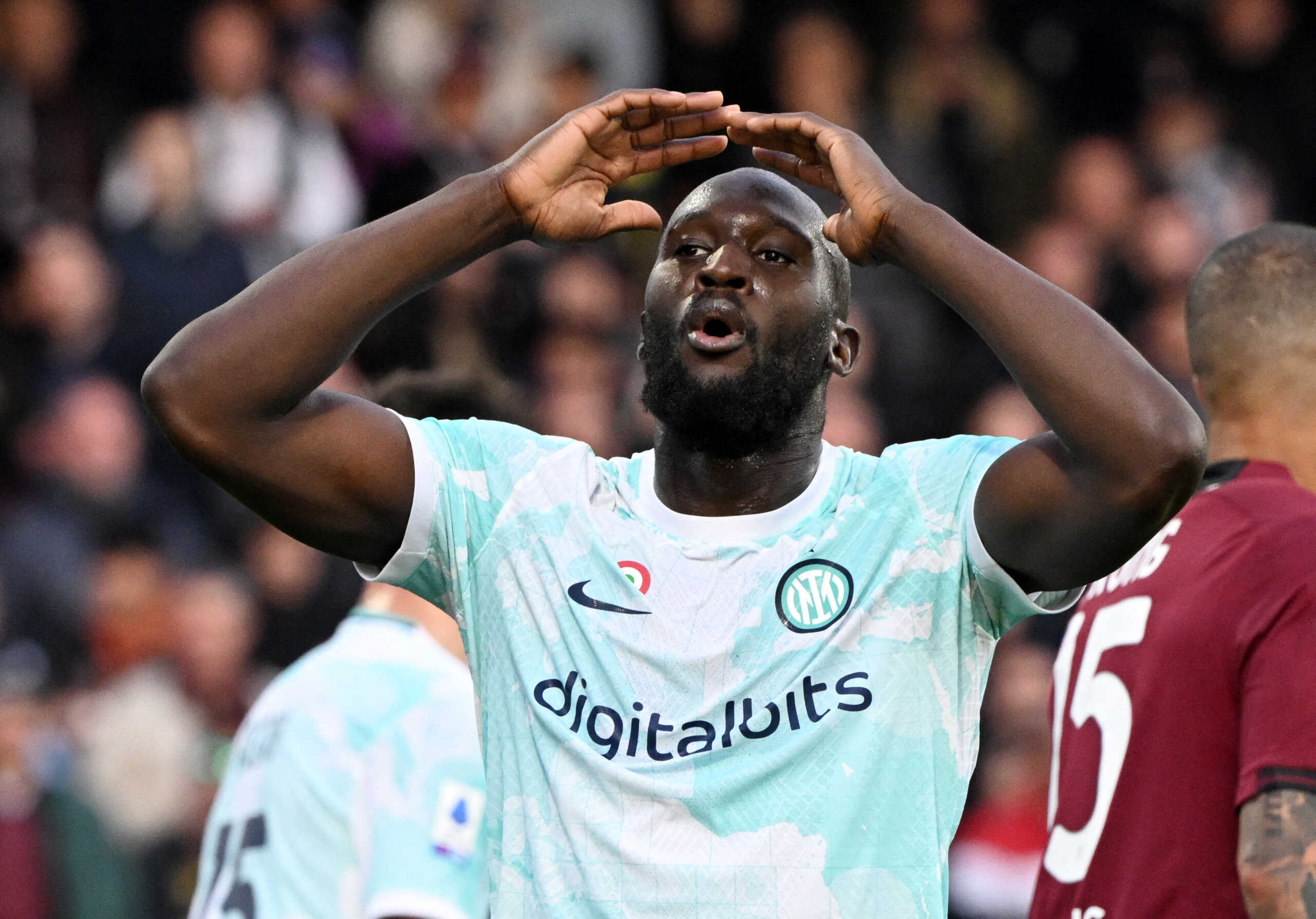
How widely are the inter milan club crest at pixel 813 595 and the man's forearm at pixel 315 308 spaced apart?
795 mm

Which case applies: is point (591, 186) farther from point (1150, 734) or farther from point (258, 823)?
point (258, 823)

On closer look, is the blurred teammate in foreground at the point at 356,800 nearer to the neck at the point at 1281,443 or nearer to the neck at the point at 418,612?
the neck at the point at 418,612

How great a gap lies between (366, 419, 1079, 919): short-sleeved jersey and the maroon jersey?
48cm

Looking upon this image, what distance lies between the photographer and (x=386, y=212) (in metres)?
8.09

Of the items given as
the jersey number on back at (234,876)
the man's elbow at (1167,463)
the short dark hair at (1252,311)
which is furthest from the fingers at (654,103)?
the jersey number on back at (234,876)

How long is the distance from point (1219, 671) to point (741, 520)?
3.10ft

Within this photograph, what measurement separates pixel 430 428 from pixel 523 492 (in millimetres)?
204

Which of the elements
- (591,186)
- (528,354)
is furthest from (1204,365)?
(528,354)

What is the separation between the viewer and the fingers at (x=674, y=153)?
3146 millimetres

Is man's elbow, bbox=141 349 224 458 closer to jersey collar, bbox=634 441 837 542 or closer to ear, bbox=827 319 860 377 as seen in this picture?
jersey collar, bbox=634 441 837 542

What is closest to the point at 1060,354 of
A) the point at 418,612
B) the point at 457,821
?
the point at 457,821

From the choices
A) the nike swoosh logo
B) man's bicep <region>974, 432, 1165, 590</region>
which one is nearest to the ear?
man's bicep <region>974, 432, 1165, 590</region>

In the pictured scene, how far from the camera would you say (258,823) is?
4070mm

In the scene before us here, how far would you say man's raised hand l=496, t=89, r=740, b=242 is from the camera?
3.08 m
